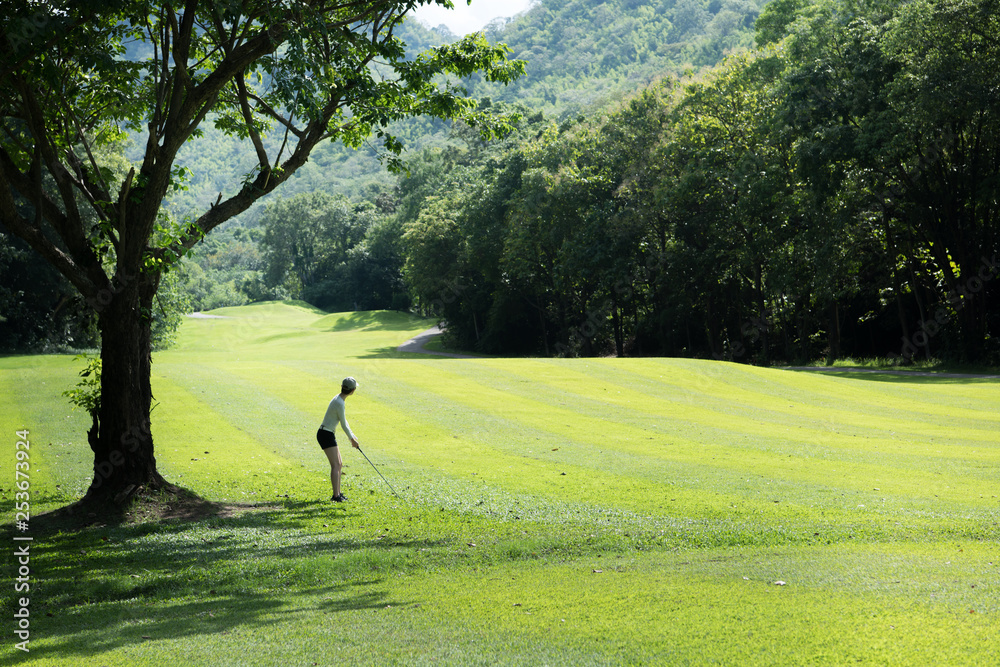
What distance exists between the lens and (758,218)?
4075cm

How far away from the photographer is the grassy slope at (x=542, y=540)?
598cm

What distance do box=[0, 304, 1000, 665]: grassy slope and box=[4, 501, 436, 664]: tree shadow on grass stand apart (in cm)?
4

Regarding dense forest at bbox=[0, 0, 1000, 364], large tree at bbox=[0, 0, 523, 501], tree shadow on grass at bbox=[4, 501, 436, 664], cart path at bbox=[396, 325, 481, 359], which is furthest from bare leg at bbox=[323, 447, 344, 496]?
cart path at bbox=[396, 325, 481, 359]

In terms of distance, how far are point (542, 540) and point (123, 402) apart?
6305 mm

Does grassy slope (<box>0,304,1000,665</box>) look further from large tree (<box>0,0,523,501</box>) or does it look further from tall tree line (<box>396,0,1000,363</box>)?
tall tree line (<box>396,0,1000,363</box>)

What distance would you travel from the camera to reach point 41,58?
10148 millimetres

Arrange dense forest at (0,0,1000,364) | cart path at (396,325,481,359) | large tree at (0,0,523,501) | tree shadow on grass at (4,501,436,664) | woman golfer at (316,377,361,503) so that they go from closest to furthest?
tree shadow on grass at (4,501,436,664) < large tree at (0,0,523,501) < woman golfer at (316,377,361,503) < dense forest at (0,0,1000,364) < cart path at (396,325,481,359)

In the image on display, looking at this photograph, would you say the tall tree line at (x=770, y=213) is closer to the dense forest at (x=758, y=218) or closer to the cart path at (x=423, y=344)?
the dense forest at (x=758, y=218)

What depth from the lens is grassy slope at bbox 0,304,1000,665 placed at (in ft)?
19.6

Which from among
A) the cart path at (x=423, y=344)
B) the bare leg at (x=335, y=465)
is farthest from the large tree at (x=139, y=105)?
the cart path at (x=423, y=344)

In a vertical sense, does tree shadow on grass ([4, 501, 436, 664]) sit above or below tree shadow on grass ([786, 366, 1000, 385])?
below

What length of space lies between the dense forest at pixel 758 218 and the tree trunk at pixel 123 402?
43.2ft

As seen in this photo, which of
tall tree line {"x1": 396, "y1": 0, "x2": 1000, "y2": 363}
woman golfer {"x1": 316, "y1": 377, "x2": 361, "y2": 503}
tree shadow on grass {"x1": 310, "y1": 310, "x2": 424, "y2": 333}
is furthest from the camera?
tree shadow on grass {"x1": 310, "y1": 310, "x2": 424, "y2": 333}

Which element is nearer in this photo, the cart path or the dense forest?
the dense forest
